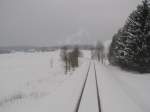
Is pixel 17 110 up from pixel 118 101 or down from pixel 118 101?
down

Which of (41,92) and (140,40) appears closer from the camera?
(41,92)

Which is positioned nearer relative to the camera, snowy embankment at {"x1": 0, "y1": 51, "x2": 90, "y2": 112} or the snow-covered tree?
snowy embankment at {"x1": 0, "y1": 51, "x2": 90, "y2": 112}

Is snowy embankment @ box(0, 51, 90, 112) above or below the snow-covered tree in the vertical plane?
below

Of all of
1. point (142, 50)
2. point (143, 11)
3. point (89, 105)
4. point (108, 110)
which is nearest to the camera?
point (108, 110)

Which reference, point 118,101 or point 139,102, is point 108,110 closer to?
point 118,101

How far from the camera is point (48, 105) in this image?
8.55 m

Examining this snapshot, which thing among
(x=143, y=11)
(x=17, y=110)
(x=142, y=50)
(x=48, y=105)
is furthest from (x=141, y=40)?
(x=17, y=110)

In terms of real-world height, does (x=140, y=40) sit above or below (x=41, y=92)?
above

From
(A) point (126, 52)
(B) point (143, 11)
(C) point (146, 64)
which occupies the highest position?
(B) point (143, 11)

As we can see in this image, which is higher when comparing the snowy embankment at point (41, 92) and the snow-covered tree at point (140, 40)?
the snow-covered tree at point (140, 40)

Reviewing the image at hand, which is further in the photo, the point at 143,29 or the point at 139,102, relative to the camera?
the point at 143,29

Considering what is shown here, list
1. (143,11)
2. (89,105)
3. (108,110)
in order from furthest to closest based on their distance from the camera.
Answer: (143,11) < (89,105) < (108,110)

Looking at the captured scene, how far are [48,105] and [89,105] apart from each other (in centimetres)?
253

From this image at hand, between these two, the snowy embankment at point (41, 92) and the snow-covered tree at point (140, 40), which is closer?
the snowy embankment at point (41, 92)
